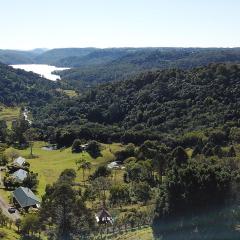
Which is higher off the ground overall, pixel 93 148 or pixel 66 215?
pixel 66 215

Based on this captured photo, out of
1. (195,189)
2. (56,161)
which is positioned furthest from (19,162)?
(195,189)

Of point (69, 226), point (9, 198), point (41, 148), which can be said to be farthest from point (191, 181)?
point (41, 148)

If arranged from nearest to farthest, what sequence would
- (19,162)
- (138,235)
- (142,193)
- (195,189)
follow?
(138,235) → (195,189) → (142,193) → (19,162)

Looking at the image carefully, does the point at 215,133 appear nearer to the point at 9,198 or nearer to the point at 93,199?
the point at 93,199

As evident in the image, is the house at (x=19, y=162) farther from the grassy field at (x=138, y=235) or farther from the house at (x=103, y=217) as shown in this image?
the grassy field at (x=138, y=235)

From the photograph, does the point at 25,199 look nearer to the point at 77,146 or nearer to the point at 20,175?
the point at 20,175

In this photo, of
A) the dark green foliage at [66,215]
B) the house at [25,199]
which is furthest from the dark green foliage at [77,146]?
the dark green foliage at [66,215]

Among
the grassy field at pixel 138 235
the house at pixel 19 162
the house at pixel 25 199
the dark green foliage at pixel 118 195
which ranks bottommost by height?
the house at pixel 19 162
